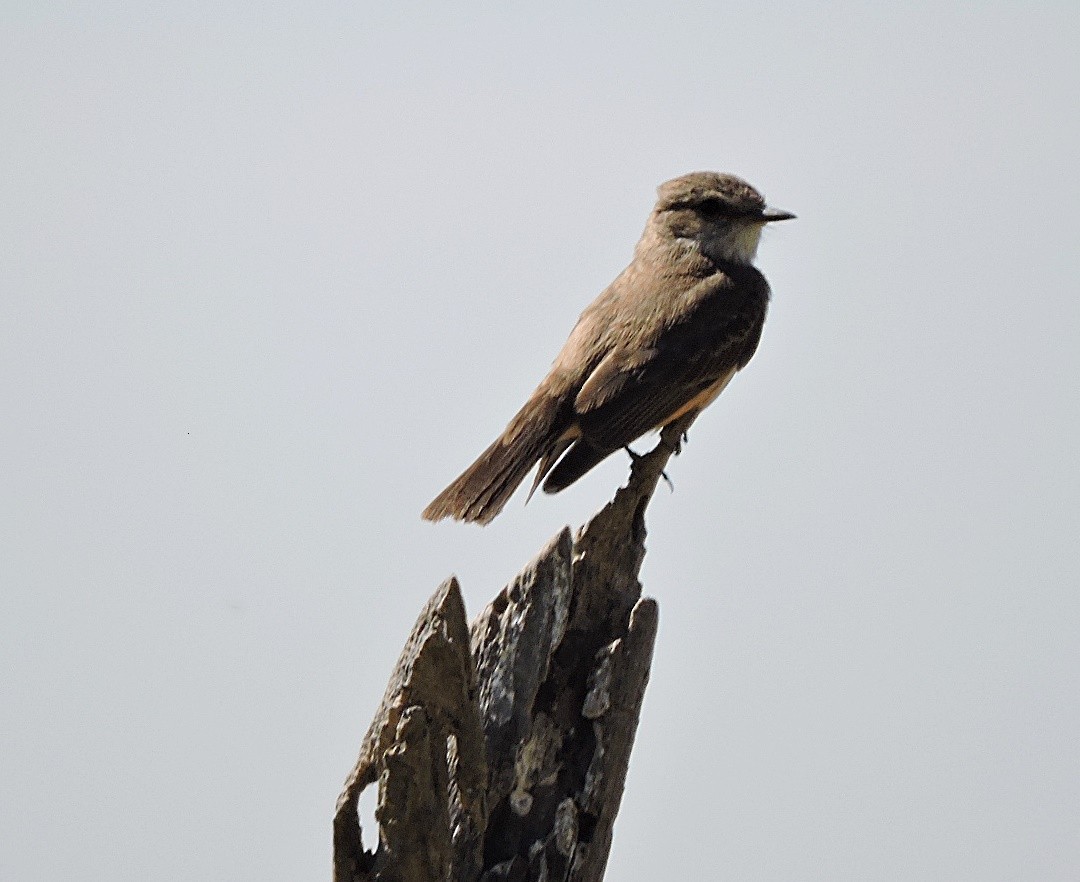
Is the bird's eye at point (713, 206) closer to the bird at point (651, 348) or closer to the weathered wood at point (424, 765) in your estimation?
the bird at point (651, 348)

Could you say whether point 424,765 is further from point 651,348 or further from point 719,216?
point 719,216

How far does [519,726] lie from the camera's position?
19.3 feet

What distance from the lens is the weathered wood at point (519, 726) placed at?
215 inches

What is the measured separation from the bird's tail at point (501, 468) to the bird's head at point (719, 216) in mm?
1736

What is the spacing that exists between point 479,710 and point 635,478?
1329mm

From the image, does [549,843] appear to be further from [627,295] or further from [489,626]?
[627,295]

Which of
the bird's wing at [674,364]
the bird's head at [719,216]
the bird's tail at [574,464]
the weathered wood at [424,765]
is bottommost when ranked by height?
the weathered wood at [424,765]

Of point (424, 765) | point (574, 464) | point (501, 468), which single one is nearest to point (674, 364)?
point (574, 464)

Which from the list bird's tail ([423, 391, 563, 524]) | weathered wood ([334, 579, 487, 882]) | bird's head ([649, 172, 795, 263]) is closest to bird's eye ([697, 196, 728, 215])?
bird's head ([649, 172, 795, 263])

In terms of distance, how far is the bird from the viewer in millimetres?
7449

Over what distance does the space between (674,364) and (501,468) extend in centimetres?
101

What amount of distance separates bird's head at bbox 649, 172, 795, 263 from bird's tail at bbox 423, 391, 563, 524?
5.69 feet

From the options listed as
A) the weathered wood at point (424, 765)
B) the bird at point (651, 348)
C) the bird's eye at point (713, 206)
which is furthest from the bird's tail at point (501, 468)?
the bird's eye at point (713, 206)

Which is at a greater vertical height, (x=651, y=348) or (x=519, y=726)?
(x=651, y=348)
